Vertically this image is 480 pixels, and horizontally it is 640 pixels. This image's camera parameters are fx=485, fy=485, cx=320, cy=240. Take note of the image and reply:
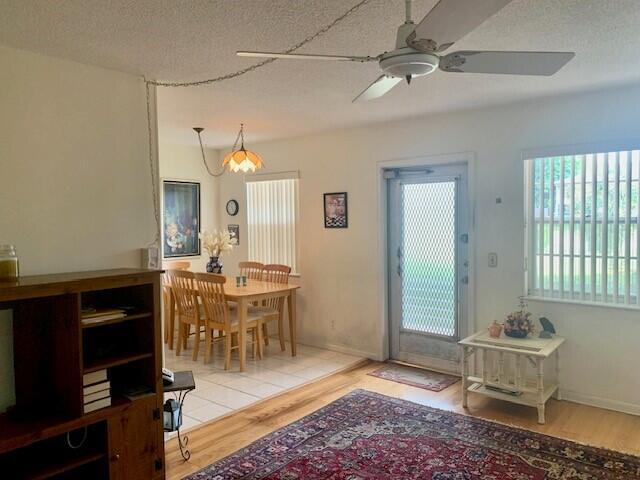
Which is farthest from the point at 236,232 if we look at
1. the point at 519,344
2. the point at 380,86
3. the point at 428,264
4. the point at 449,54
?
the point at 449,54

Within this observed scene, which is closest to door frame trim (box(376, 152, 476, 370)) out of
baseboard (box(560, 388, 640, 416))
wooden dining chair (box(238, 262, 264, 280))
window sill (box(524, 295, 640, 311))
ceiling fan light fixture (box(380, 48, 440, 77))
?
window sill (box(524, 295, 640, 311))

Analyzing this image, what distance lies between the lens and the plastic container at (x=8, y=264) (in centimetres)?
224

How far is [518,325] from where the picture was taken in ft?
12.1

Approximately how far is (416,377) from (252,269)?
2.36 metres

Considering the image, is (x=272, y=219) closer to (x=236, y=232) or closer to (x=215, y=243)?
(x=236, y=232)

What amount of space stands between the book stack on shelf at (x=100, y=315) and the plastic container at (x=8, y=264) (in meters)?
0.36

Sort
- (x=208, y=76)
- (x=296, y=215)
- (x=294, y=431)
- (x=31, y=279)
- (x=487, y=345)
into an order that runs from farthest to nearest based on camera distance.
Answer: (x=296, y=215)
(x=487, y=345)
(x=294, y=431)
(x=208, y=76)
(x=31, y=279)

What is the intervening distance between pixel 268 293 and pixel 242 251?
153cm

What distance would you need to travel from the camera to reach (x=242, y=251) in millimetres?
6172

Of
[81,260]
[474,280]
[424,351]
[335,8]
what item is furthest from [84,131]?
[424,351]

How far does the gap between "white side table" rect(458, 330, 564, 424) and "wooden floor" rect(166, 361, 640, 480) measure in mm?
130

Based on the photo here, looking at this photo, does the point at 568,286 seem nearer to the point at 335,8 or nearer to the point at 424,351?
the point at 424,351

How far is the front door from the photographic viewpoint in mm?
4383

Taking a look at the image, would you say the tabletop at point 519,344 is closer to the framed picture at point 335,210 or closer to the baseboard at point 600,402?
the baseboard at point 600,402
